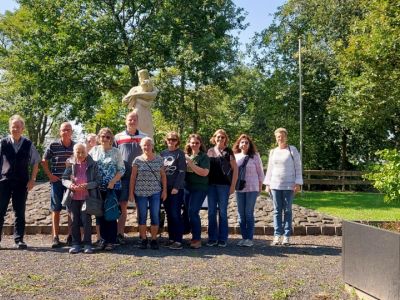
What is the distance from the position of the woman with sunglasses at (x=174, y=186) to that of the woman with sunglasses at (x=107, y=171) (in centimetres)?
71

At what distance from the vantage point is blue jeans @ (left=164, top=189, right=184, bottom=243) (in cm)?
723

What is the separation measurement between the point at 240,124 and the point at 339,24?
9099 mm

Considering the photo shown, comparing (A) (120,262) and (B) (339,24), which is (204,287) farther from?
(B) (339,24)

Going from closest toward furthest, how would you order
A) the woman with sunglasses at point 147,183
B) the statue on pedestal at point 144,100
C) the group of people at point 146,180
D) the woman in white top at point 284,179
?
the group of people at point 146,180 < the woman with sunglasses at point 147,183 < the woman in white top at point 284,179 < the statue on pedestal at point 144,100

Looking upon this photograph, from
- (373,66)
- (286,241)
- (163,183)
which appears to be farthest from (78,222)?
(373,66)

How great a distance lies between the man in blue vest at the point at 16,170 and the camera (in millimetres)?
7062

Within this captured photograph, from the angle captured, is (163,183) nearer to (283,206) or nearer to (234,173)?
(234,173)

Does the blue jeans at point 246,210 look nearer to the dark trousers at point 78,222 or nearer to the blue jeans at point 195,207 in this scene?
the blue jeans at point 195,207

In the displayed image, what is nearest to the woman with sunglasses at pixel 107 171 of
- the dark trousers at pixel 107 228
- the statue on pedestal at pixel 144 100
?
the dark trousers at pixel 107 228

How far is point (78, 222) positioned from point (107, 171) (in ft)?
2.71

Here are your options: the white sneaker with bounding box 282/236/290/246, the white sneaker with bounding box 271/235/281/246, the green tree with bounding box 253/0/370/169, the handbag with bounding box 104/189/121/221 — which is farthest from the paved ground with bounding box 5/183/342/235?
the green tree with bounding box 253/0/370/169

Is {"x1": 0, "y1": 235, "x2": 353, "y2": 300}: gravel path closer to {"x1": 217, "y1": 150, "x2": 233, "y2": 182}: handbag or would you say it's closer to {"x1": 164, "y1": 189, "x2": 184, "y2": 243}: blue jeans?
{"x1": 164, "y1": 189, "x2": 184, "y2": 243}: blue jeans

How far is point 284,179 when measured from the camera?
24.9ft

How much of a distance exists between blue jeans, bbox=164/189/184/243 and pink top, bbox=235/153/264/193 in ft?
3.39
